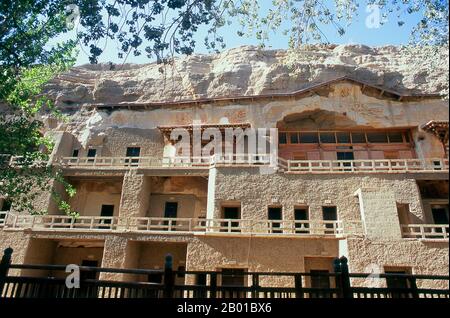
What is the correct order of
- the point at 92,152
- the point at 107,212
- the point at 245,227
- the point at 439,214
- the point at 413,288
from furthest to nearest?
the point at 92,152, the point at 107,212, the point at 439,214, the point at 245,227, the point at 413,288

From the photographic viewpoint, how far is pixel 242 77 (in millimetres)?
26906

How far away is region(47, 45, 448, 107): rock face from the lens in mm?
25266

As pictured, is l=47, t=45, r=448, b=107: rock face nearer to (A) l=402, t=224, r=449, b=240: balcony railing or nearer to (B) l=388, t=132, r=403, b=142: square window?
(B) l=388, t=132, r=403, b=142: square window

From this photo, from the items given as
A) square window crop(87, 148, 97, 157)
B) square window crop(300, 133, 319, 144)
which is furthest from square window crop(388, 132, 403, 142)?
square window crop(87, 148, 97, 157)

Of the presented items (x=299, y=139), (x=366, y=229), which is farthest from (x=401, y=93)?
(x=366, y=229)

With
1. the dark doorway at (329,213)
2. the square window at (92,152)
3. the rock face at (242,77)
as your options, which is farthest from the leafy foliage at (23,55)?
the dark doorway at (329,213)

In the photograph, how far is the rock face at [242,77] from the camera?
2527 cm

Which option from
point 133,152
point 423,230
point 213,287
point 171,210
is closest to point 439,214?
point 423,230

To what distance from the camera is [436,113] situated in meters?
22.5

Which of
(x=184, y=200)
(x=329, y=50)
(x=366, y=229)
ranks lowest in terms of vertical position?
(x=366, y=229)

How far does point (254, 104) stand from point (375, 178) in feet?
32.1

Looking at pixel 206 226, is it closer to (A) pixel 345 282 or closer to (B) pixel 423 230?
(A) pixel 345 282
